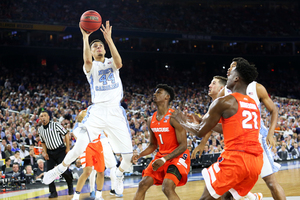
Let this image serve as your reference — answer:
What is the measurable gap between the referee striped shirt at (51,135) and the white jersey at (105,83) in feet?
6.42

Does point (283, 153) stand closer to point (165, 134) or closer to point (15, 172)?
point (15, 172)

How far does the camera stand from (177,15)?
30250 millimetres

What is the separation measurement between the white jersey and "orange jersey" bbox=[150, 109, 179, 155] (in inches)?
45.0

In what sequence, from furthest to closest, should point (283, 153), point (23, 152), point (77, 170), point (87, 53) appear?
1. point (283, 153)
2. point (23, 152)
3. point (77, 170)
4. point (87, 53)

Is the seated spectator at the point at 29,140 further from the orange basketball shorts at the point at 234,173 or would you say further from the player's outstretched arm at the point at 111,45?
the orange basketball shorts at the point at 234,173

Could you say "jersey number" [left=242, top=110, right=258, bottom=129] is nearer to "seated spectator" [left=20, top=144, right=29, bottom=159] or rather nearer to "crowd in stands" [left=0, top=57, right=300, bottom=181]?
"crowd in stands" [left=0, top=57, right=300, bottom=181]

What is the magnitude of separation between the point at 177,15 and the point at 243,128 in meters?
28.3

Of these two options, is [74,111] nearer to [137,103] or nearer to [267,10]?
[137,103]

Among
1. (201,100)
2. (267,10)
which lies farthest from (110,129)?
(267,10)

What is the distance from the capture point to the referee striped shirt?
6.90 metres

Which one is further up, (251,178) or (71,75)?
(71,75)

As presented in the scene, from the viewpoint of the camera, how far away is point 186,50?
2912cm

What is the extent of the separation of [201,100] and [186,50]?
932cm

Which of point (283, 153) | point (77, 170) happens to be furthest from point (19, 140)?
point (283, 153)
